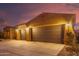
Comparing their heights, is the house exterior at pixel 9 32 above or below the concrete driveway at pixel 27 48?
above

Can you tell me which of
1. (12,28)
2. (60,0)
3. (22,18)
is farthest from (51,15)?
(12,28)

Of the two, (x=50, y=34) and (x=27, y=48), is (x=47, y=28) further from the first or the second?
(x=27, y=48)

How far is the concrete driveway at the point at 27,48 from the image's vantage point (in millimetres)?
2711

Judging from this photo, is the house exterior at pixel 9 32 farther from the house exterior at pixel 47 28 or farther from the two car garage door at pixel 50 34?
the two car garage door at pixel 50 34

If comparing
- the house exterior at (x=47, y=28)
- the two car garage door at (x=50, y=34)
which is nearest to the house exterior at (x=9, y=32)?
the house exterior at (x=47, y=28)

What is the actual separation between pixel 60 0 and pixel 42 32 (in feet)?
1.75

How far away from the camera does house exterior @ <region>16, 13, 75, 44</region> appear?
267 centimetres

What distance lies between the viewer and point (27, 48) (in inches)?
108

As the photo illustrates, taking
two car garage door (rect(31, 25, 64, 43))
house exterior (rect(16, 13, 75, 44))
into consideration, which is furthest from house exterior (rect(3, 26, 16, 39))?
two car garage door (rect(31, 25, 64, 43))

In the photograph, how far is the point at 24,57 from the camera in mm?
2736

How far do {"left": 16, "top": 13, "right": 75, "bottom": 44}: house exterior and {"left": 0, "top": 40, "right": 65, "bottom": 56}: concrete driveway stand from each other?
0.07 metres

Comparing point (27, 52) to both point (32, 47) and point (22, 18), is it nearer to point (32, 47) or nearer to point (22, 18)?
point (32, 47)

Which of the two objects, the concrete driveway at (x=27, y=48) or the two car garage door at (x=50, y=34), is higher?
the two car garage door at (x=50, y=34)

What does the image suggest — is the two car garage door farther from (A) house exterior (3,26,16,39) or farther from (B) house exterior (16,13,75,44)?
(A) house exterior (3,26,16,39)
